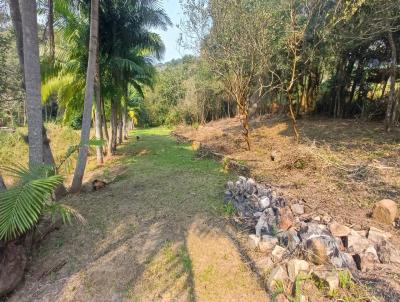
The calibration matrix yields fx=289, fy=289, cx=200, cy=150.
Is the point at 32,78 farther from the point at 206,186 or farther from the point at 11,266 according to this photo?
the point at 206,186

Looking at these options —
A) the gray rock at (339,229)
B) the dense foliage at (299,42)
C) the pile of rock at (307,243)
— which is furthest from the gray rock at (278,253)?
the dense foliage at (299,42)

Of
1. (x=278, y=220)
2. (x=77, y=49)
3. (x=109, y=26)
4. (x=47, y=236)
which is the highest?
(x=109, y=26)

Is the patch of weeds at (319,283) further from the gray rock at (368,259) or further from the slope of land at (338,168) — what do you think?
the slope of land at (338,168)

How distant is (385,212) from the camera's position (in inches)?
171

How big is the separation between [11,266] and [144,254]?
1604mm

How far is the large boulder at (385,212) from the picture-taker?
4.31 m

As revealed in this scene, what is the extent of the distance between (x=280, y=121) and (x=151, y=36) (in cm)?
789

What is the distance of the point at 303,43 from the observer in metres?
9.19

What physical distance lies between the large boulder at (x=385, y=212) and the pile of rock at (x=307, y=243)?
0.07ft

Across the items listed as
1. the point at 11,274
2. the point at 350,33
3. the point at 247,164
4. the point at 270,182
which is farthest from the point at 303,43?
the point at 11,274

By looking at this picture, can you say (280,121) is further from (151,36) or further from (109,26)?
(109,26)

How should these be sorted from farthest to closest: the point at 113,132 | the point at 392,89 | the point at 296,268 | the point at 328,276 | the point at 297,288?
1. the point at 113,132
2. the point at 392,89
3. the point at 296,268
4. the point at 328,276
5. the point at 297,288

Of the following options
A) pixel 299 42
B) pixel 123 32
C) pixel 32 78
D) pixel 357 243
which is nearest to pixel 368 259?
pixel 357 243

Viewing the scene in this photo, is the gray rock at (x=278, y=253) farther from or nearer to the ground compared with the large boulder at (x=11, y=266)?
farther from the ground
